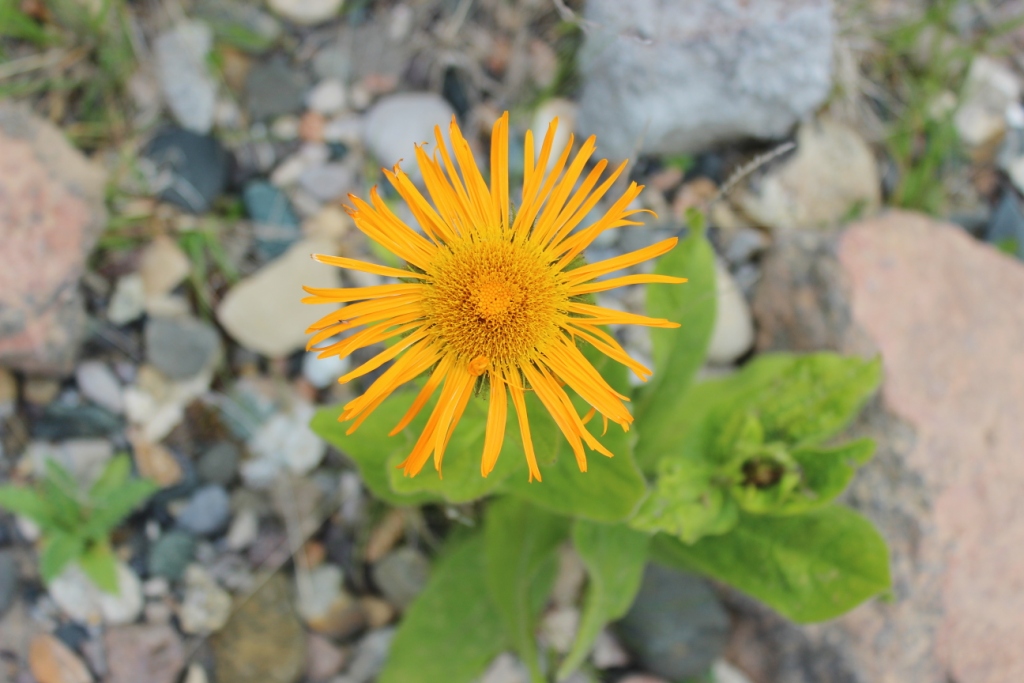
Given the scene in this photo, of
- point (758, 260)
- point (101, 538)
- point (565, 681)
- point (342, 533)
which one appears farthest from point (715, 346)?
point (101, 538)

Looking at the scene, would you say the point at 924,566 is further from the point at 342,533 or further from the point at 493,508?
the point at 342,533

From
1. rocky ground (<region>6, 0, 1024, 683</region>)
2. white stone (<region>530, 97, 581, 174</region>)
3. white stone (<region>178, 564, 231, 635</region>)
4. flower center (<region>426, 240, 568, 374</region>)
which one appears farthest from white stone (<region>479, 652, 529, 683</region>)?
white stone (<region>530, 97, 581, 174</region>)

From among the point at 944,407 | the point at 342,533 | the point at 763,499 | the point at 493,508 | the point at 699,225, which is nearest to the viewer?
the point at 763,499

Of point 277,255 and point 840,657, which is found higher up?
point 277,255

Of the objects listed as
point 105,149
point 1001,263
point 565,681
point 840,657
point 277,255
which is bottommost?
point 565,681

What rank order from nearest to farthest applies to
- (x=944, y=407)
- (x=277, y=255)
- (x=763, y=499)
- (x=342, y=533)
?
(x=763, y=499) → (x=944, y=407) → (x=342, y=533) → (x=277, y=255)

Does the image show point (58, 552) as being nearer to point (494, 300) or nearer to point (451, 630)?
point (451, 630)

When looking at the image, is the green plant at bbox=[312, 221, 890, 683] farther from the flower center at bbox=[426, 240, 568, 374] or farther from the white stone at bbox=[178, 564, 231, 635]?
the white stone at bbox=[178, 564, 231, 635]

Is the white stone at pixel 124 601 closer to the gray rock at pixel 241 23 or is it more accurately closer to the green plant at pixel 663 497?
the green plant at pixel 663 497
